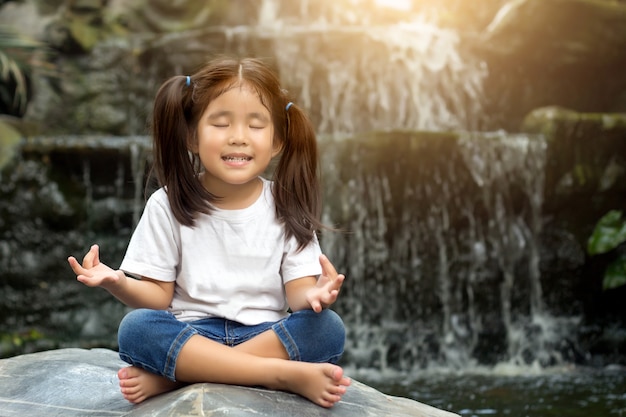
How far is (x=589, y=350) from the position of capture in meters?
5.71

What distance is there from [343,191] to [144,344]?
3549mm

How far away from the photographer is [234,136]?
225 centimetres

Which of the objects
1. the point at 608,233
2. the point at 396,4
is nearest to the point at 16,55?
the point at 396,4

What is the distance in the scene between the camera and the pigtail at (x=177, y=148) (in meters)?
2.33

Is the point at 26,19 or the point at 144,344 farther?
the point at 26,19

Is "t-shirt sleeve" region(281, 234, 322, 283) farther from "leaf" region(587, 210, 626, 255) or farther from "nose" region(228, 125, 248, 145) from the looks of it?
"leaf" region(587, 210, 626, 255)

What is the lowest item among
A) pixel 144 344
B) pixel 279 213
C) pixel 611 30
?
pixel 144 344

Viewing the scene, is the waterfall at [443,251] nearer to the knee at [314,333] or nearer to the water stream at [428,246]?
the water stream at [428,246]

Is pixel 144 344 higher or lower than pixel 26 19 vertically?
lower

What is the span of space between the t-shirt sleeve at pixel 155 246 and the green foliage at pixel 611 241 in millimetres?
3845

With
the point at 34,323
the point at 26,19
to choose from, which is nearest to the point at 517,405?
the point at 34,323

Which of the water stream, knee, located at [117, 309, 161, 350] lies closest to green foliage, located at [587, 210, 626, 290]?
the water stream

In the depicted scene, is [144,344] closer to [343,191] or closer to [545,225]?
[343,191]

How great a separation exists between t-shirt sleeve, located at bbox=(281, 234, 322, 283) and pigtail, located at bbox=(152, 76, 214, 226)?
280 mm
